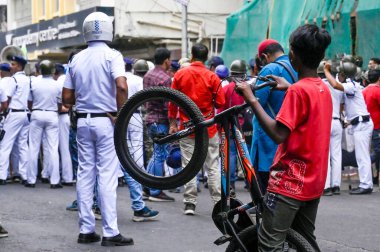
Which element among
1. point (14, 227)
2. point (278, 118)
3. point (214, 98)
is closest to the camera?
point (278, 118)

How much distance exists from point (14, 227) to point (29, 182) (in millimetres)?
4552

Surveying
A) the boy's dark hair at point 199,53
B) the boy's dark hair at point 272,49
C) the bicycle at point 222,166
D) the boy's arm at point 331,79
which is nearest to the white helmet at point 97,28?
the boy's dark hair at point 272,49

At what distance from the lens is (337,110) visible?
39.5 ft

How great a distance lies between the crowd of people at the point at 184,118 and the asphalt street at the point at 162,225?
24 centimetres

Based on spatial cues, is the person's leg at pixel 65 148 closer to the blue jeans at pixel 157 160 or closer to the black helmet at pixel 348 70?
the black helmet at pixel 348 70

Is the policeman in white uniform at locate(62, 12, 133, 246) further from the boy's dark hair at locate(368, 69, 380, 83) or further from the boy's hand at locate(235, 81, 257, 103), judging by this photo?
the boy's dark hair at locate(368, 69, 380, 83)

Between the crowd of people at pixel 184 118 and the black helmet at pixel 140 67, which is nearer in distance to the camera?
the crowd of people at pixel 184 118

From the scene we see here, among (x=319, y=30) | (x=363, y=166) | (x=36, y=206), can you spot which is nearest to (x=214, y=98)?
(x=36, y=206)

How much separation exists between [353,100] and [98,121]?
18.4ft

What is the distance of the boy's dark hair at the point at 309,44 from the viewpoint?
4.92 m

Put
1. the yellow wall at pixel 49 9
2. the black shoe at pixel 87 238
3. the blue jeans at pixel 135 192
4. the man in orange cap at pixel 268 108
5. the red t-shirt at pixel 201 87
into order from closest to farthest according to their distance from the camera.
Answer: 1. the man in orange cap at pixel 268 108
2. the black shoe at pixel 87 238
3. the blue jeans at pixel 135 192
4. the red t-shirt at pixel 201 87
5. the yellow wall at pixel 49 9

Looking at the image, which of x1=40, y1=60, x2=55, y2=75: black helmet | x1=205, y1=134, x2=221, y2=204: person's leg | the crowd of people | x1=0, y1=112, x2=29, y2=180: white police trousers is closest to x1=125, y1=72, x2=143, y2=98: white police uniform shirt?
the crowd of people

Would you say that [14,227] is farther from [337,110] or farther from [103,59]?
[337,110]

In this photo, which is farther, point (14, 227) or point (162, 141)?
point (14, 227)
